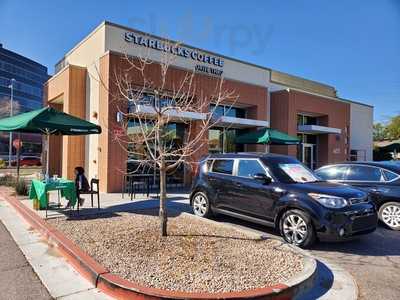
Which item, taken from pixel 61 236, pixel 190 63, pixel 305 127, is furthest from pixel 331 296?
pixel 305 127

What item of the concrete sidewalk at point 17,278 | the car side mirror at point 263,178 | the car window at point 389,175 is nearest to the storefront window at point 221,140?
the car window at point 389,175

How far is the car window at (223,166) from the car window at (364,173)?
347cm

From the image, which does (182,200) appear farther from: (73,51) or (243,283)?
(73,51)

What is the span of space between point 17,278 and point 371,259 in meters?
5.60

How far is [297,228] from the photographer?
625 centimetres

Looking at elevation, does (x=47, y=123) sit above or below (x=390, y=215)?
above

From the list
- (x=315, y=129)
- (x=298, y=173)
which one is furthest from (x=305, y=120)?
(x=298, y=173)

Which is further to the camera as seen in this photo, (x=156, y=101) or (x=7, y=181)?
(x=7, y=181)

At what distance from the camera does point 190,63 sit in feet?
53.8

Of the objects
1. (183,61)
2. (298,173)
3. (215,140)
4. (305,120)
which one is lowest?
(298,173)

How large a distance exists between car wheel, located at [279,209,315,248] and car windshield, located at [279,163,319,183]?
0.90m

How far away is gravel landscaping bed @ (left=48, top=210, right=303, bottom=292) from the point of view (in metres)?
4.14

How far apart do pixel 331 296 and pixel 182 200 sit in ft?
24.8

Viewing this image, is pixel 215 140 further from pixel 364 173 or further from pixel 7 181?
pixel 7 181
